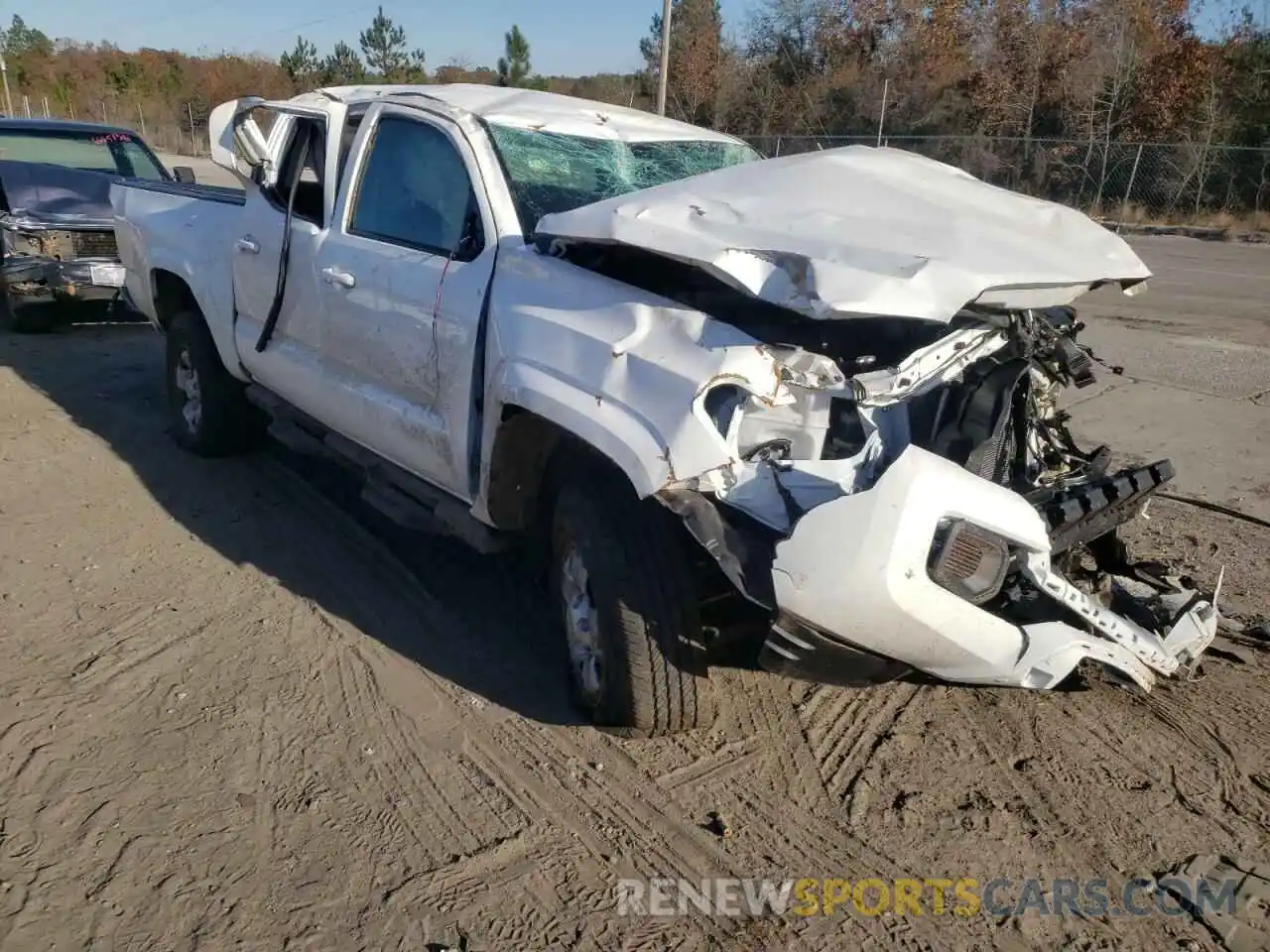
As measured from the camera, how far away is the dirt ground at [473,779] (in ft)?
9.22

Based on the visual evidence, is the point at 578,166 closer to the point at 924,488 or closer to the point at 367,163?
the point at 367,163

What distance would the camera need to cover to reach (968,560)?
2.84m

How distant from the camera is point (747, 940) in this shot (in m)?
2.73

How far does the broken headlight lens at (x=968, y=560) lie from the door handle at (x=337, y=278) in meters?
2.71

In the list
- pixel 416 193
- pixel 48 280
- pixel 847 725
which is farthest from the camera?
pixel 48 280

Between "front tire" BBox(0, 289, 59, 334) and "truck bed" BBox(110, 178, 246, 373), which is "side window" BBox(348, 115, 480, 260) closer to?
"truck bed" BBox(110, 178, 246, 373)

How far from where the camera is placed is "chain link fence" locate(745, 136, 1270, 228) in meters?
24.2

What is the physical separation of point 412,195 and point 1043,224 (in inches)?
94.6

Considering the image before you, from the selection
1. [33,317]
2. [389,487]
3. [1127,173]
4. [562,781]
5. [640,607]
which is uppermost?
[1127,173]

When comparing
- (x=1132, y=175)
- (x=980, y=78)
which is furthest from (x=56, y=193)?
(x=980, y=78)

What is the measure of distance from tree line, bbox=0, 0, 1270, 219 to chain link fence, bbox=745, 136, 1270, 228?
59mm

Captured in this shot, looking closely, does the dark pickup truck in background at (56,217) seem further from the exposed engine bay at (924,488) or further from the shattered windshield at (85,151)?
the exposed engine bay at (924,488)

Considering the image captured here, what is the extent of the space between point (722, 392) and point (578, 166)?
175 cm

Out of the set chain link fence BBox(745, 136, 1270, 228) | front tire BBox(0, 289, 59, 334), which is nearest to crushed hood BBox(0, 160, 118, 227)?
front tire BBox(0, 289, 59, 334)
